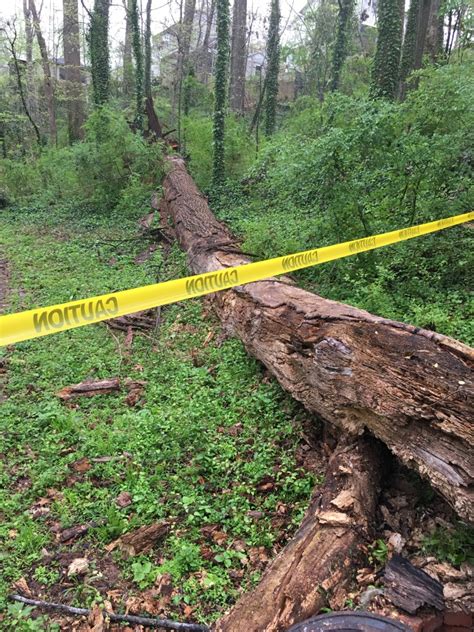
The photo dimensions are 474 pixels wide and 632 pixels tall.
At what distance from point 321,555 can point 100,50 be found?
714 inches

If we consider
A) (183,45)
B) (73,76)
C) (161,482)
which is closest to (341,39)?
(183,45)

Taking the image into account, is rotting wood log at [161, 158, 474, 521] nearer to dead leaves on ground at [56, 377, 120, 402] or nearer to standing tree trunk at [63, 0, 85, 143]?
dead leaves on ground at [56, 377, 120, 402]

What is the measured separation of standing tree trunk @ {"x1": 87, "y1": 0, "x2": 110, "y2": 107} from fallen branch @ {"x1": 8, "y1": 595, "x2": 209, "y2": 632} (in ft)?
53.9

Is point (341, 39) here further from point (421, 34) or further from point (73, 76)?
point (73, 76)

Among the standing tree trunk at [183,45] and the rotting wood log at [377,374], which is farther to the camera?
the standing tree trunk at [183,45]

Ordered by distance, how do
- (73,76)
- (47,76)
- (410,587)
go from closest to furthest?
1. (410,587)
2. (73,76)
3. (47,76)

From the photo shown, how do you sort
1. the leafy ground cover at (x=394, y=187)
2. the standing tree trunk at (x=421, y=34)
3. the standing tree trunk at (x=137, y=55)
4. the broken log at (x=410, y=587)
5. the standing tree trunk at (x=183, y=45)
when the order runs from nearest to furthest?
the broken log at (x=410, y=587)
the leafy ground cover at (x=394, y=187)
the standing tree trunk at (x=421, y=34)
the standing tree trunk at (x=137, y=55)
the standing tree trunk at (x=183, y=45)

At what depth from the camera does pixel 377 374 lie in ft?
10.7

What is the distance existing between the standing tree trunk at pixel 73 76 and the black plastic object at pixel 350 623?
1894cm

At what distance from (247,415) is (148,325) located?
2613mm

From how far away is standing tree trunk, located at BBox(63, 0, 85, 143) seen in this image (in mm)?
18266

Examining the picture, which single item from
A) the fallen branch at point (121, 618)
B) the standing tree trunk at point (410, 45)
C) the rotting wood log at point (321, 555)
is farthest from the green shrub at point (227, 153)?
the fallen branch at point (121, 618)

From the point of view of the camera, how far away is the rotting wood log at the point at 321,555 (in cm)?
243

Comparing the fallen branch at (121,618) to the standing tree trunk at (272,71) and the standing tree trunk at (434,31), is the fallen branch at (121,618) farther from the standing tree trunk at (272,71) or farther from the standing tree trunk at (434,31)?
the standing tree trunk at (272,71)
